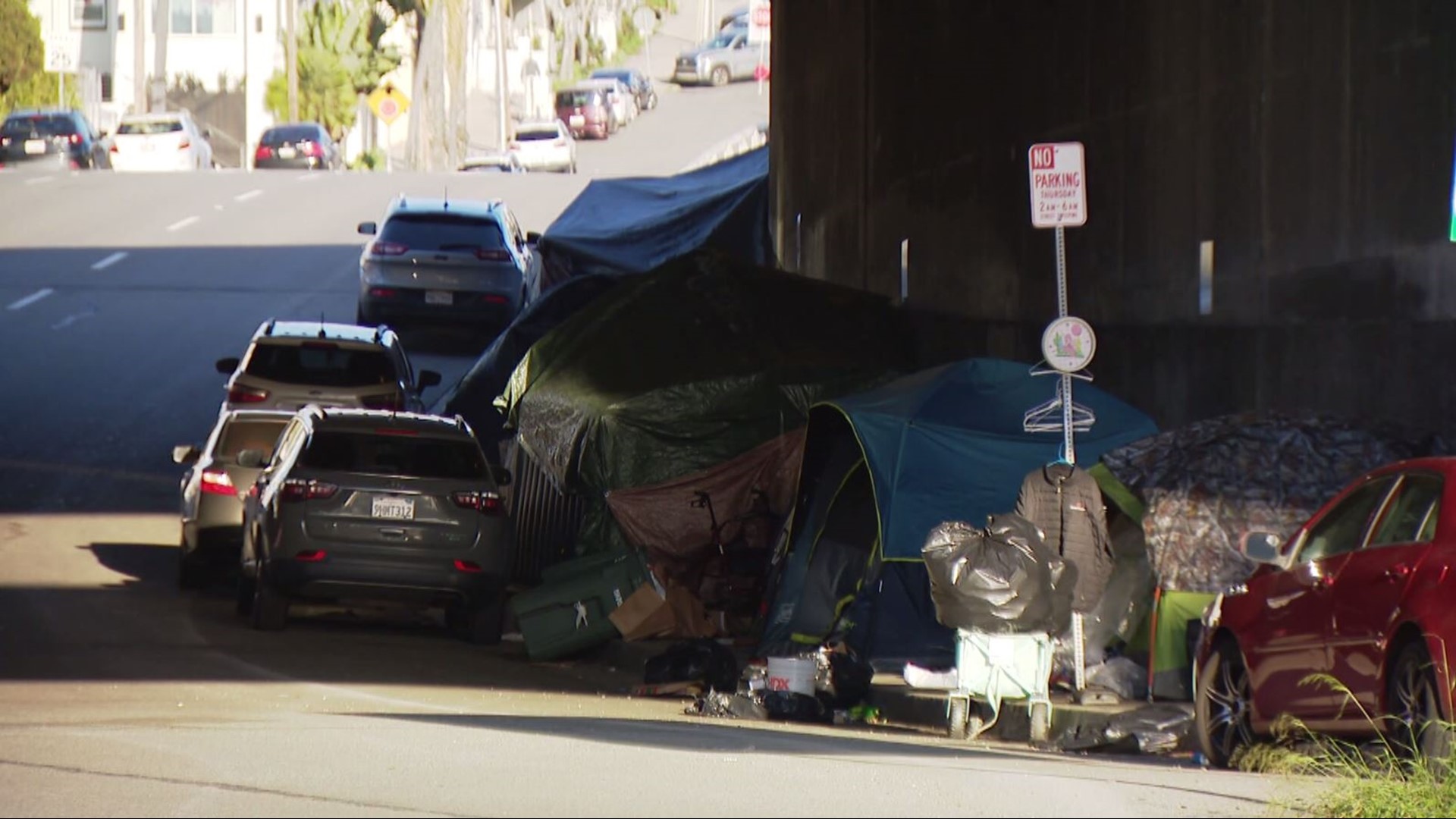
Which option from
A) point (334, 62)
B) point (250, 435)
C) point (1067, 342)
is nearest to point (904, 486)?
point (1067, 342)

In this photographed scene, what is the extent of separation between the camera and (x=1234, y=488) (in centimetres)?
1329

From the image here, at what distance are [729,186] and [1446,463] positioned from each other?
71.6 feet

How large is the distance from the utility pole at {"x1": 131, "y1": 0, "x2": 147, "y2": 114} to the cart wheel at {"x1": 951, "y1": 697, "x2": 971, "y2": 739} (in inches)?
2810

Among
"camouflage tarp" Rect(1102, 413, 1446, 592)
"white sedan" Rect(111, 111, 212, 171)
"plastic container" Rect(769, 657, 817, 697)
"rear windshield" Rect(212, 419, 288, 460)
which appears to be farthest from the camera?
"white sedan" Rect(111, 111, 212, 171)

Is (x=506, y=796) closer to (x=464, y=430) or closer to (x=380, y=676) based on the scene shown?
(x=380, y=676)

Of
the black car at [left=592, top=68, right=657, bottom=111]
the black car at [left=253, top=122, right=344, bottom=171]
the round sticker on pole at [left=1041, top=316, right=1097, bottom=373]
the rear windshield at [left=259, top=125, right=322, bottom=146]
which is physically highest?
the black car at [left=592, top=68, right=657, bottom=111]

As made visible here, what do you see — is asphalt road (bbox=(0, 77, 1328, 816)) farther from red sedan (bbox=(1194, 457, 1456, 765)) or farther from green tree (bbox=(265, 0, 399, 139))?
green tree (bbox=(265, 0, 399, 139))

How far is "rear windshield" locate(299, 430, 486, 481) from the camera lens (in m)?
16.3

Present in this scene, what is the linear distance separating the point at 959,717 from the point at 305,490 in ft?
18.1

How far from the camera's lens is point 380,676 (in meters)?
14.6

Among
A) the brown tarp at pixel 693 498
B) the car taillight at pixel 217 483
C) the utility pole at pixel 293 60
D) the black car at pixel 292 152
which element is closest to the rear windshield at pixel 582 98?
the utility pole at pixel 293 60

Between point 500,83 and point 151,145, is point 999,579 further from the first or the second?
point 500,83

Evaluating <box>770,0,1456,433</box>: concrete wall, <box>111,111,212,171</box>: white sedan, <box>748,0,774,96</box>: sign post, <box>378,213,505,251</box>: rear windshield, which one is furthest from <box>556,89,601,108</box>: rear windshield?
<box>770,0,1456,433</box>: concrete wall

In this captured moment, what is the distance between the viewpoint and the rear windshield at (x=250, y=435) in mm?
18766
